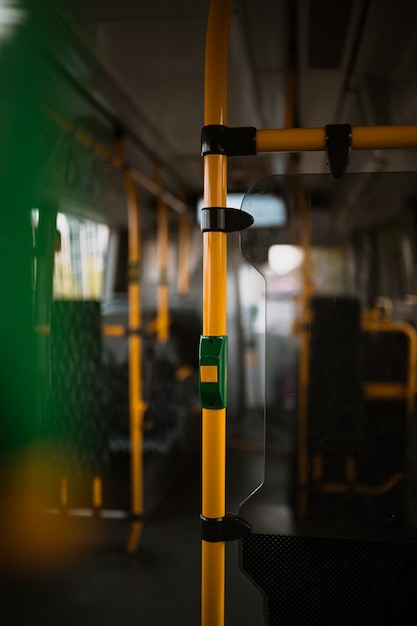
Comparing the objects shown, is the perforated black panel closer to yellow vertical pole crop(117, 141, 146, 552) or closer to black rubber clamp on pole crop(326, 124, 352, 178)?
black rubber clamp on pole crop(326, 124, 352, 178)

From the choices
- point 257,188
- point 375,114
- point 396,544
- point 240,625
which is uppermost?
point 375,114

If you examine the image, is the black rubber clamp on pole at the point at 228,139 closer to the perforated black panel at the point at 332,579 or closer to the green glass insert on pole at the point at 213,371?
the green glass insert on pole at the point at 213,371

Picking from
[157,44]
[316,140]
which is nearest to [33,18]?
[157,44]

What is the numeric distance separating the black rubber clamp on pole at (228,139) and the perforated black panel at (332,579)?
3.64 ft

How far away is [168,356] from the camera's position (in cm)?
415

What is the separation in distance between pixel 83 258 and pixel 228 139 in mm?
2959

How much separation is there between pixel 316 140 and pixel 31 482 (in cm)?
227

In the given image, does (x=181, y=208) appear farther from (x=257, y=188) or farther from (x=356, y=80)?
(x=257, y=188)

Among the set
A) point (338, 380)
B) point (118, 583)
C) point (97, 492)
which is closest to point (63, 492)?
point (97, 492)

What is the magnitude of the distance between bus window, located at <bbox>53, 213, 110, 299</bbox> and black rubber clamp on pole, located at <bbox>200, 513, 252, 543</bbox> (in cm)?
199

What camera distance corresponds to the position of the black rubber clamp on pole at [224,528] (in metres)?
1.37

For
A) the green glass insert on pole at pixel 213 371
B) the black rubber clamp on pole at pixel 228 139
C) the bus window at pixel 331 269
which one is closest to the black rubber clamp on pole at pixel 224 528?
the green glass insert on pole at pixel 213 371

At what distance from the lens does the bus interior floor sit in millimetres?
2330

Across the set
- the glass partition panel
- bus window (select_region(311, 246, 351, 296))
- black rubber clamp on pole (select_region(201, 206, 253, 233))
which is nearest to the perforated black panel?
the glass partition panel
